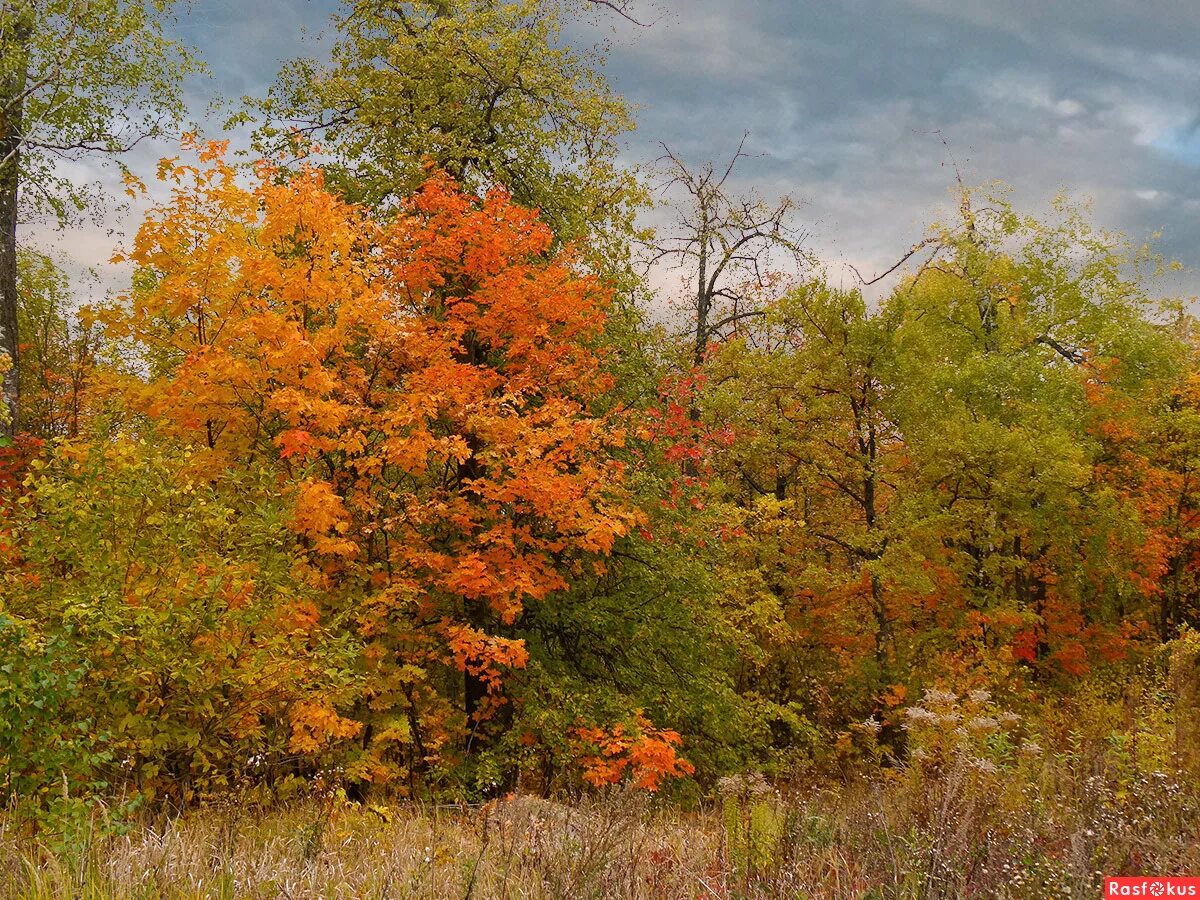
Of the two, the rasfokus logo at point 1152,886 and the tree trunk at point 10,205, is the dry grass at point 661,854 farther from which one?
the tree trunk at point 10,205

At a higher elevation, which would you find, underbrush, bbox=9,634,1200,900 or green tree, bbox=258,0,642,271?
green tree, bbox=258,0,642,271

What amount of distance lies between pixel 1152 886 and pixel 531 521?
8.62 meters

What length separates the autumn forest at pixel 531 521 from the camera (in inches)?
202

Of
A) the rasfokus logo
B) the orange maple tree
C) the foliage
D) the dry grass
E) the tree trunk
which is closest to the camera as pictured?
the dry grass

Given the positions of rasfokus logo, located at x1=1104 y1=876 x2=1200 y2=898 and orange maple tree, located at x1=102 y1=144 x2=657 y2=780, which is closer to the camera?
rasfokus logo, located at x1=1104 y1=876 x2=1200 y2=898

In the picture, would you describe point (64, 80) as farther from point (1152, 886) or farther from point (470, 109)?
point (1152, 886)

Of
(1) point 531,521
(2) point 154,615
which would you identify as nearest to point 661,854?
(2) point 154,615

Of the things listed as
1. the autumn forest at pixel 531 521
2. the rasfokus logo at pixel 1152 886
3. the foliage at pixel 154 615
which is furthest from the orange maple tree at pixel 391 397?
the rasfokus logo at pixel 1152 886

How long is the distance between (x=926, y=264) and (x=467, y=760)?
60.2ft

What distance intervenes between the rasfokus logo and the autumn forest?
0.15 m

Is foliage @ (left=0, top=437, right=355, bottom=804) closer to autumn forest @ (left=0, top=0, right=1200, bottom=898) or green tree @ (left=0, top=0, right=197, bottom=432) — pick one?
autumn forest @ (left=0, top=0, right=1200, bottom=898)

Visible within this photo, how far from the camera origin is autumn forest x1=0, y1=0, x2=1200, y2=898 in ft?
16.9

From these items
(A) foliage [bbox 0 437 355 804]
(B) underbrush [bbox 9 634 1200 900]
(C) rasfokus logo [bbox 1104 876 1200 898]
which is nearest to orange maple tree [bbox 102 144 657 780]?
(A) foliage [bbox 0 437 355 804]

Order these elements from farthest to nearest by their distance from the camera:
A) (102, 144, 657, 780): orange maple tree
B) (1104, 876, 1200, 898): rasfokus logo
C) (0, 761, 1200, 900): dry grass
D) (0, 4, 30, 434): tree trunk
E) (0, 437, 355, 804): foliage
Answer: (0, 4, 30, 434): tree trunk < (102, 144, 657, 780): orange maple tree < (0, 437, 355, 804): foliage < (1104, 876, 1200, 898): rasfokus logo < (0, 761, 1200, 900): dry grass
